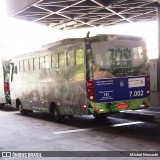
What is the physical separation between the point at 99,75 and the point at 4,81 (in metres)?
11.5

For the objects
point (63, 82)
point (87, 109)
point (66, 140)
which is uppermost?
point (63, 82)

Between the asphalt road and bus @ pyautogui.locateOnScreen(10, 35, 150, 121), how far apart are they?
26.9 inches

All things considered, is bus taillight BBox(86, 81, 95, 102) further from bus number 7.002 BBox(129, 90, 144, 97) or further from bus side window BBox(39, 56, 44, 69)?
bus side window BBox(39, 56, 44, 69)

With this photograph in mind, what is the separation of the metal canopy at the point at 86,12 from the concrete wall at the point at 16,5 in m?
0.29

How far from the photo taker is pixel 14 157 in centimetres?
822

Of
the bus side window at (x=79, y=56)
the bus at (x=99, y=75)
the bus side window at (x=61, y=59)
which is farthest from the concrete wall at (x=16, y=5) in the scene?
the bus side window at (x=79, y=56)

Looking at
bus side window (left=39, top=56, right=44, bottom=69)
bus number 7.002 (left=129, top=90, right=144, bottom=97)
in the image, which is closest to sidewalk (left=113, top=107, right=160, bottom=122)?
bus number 7.002 (left=129, top=90, right=144, bottom=97)

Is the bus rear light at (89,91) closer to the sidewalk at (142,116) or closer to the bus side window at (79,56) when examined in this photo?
the bus side window at (79,56)

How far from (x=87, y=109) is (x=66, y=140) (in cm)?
188

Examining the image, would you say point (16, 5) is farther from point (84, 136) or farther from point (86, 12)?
point (84, 136)

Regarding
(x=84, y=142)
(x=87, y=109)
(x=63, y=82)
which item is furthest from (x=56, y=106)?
(x=84, y=142)

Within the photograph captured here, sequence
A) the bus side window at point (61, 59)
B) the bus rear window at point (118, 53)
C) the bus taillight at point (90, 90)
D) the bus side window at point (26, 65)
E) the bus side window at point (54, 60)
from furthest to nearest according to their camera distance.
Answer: the bus side window at point (26, 65) → the bus side window at point (54, 60) → the bus side window at point (61, 59) → the bus rear window at point (118, 53) → the bus taillight at point (90, 90)

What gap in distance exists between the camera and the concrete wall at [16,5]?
20350 mm

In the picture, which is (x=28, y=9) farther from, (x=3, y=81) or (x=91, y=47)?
(x=91, y=47)
